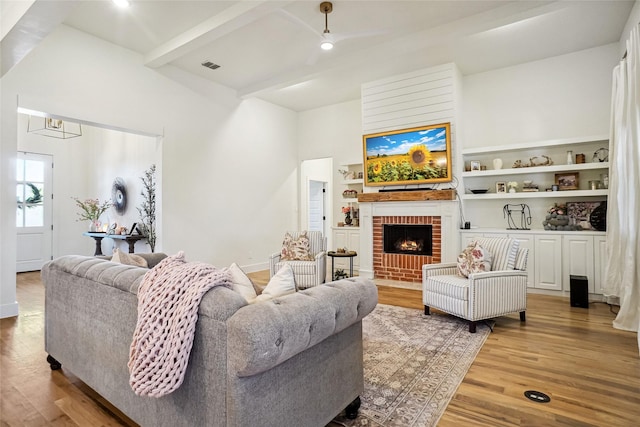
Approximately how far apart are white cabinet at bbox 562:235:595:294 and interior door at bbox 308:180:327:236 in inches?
197

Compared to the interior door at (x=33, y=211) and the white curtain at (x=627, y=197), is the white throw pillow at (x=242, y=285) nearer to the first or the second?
the white curtain at (x=627, y=197)

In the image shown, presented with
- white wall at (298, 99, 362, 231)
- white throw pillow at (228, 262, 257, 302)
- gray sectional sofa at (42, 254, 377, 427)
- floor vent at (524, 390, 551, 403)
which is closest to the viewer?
gray sectional sofa at (42, 254, 377, 427)

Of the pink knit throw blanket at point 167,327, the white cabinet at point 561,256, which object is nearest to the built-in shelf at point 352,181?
the white cabinet at point 561,256

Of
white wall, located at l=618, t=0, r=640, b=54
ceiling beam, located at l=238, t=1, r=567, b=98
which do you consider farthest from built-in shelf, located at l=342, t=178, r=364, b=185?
white wall, located at l=618, t=0, r=640, b=54

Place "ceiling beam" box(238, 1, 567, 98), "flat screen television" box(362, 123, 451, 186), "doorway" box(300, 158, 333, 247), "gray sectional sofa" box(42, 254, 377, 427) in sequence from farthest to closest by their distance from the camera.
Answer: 1. "doorway" box(300, 158, 333, 247)
2. "flat screen television" box(362, 123, 451, 186)
3. "ceiling beam" box(238, 1, 567, 98)
4. "gray sectional sofa" box(42, 254, 377, 427)

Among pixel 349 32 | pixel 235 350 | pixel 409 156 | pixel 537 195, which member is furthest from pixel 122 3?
pixel 537 195

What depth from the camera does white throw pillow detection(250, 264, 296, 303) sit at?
1738 mm

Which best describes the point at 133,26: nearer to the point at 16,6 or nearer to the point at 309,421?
the point at 16,6

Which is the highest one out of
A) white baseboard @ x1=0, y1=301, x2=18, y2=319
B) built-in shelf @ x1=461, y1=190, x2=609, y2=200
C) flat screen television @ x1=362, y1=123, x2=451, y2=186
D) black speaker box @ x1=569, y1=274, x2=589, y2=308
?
flat screen television @ x1=362, y1=123, x2=451, y2=186

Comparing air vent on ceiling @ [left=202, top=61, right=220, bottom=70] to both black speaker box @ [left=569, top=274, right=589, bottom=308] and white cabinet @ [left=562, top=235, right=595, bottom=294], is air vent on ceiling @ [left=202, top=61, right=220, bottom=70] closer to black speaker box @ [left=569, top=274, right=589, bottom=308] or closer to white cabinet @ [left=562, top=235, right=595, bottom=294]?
white cabinet @ [left=562, top=235, right=595, bottom=294]

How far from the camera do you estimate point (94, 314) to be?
2.00 m

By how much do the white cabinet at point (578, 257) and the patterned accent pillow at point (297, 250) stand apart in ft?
11.4

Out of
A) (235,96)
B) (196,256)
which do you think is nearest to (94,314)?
(196,256)

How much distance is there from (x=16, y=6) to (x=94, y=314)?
7.91ft
